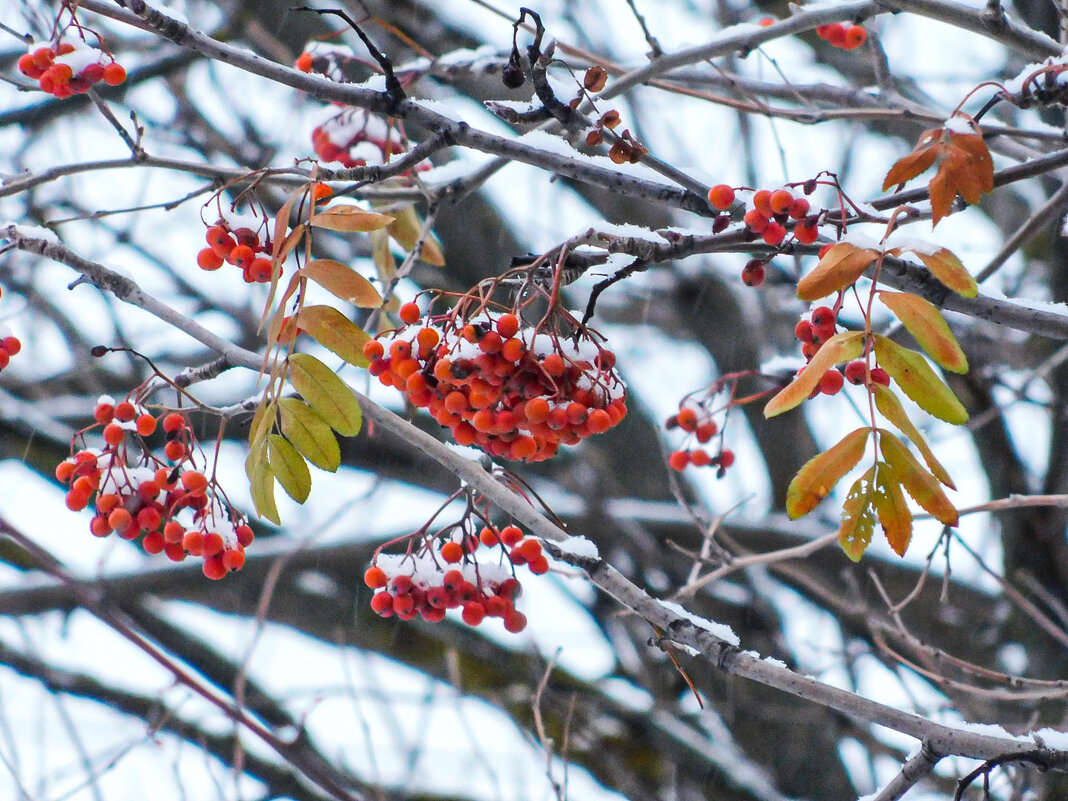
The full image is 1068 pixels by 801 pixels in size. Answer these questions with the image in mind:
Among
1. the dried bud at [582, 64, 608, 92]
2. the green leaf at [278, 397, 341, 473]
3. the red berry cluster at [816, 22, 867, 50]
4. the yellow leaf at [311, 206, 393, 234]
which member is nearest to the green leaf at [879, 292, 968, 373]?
the dried bud at [582, 64, 608, 92]

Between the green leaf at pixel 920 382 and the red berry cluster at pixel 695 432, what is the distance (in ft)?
5.39

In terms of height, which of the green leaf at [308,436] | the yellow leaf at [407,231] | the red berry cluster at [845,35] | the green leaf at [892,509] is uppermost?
the red berry cluster at [845,35]

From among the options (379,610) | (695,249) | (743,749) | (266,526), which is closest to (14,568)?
(266,526)

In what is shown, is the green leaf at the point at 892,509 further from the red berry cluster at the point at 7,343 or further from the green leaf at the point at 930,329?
the red berry cluster at the point at 7,343

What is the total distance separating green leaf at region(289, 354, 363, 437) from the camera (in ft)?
5.32

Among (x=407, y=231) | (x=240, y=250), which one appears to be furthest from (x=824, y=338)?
(x=407, y=231)

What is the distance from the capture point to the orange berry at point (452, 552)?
204 centimetres

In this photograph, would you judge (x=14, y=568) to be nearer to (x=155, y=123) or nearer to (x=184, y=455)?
(x=155, y=123)

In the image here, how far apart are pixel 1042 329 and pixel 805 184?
539 millimetres

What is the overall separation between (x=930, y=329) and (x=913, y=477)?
21 cm

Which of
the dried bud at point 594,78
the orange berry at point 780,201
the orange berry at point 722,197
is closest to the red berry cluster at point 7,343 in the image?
the dried bud at point 594,78

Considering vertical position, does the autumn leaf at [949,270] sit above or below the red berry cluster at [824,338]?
below

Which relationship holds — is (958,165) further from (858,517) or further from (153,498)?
(153,498)

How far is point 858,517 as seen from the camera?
1439 mm
